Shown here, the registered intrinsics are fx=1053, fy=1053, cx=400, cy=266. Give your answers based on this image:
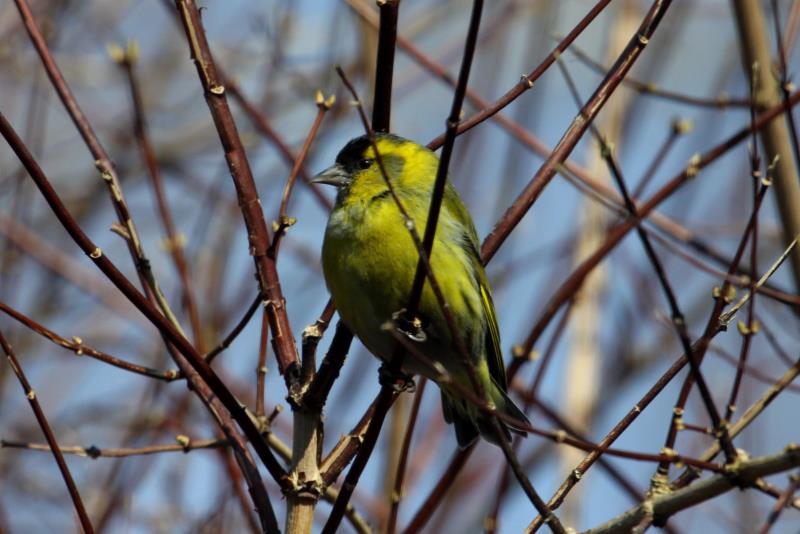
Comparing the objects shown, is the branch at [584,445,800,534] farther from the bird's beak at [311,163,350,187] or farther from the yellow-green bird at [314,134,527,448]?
the bird's beak at [311,163,350,187]

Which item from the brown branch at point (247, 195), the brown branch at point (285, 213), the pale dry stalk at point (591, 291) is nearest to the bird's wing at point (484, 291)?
the brown branch at point (285, 213)

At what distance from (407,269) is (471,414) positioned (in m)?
0.67

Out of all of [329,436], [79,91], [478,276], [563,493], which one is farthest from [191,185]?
[563,493]

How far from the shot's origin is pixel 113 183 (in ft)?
9.57

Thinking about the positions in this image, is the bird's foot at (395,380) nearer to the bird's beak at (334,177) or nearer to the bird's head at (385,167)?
the bird's head at (385,167)

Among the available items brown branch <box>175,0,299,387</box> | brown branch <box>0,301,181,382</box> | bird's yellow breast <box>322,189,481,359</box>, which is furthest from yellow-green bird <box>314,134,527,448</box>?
brown branch <box>0,301,181,382</box>

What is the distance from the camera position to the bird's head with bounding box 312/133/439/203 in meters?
3.76

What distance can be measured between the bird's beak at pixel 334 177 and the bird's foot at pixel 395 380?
849 mm

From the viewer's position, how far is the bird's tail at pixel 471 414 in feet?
11.7

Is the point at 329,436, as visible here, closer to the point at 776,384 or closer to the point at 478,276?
the point at 478,276

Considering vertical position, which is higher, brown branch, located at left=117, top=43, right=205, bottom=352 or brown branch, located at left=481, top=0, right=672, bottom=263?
brown branch, located at left=117, top=43, right=205, bottom=352

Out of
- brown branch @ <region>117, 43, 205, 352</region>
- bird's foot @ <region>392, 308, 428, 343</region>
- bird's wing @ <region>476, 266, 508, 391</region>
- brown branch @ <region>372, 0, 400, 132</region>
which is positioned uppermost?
brown branch @ <region>117, 43, 205, 352</region>

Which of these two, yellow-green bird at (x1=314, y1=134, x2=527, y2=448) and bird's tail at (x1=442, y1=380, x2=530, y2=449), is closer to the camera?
yellow-green bird at (x1=314, y1=134, x2=527, y2=448)

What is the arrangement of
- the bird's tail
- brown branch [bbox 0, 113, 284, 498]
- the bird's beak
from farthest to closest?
1. the bird's beak
2. the bird's tail
3. brown branch [bbox 0, 113, 284, 498]
